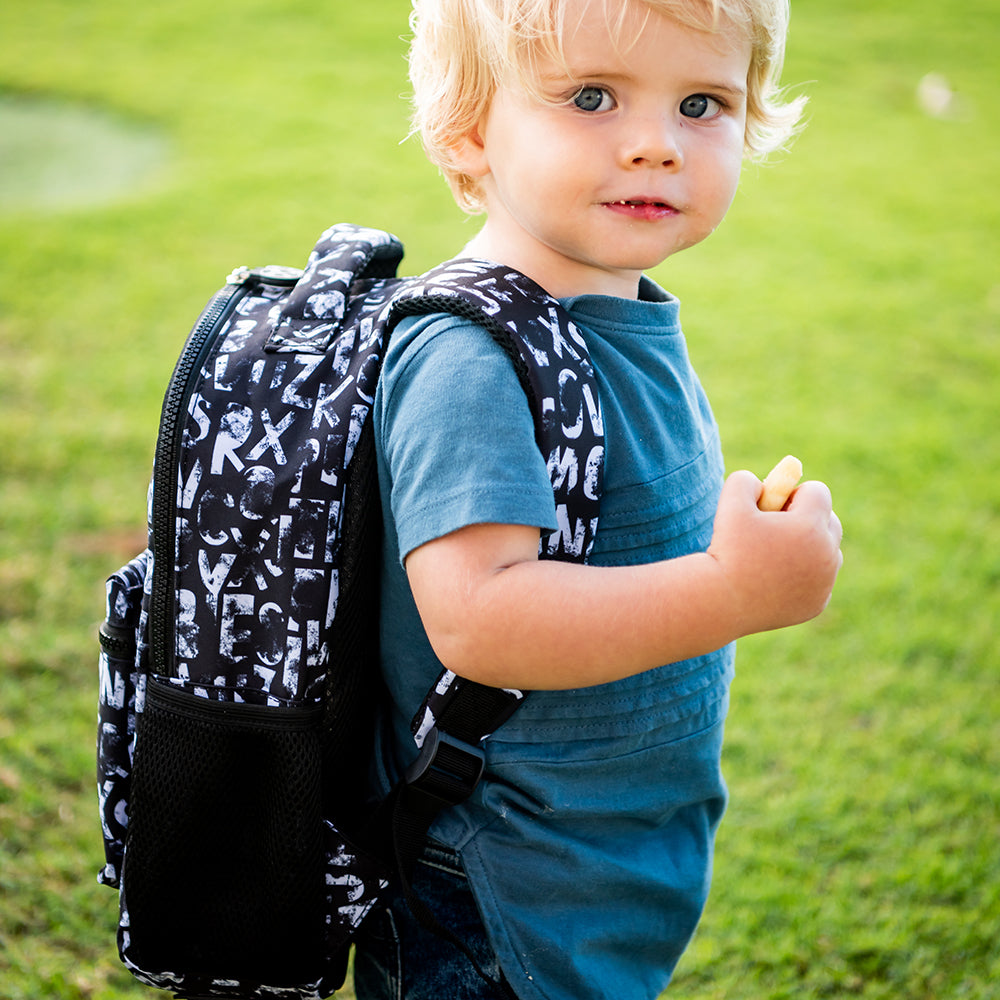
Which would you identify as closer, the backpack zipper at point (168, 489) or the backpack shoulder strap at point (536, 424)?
the backpack shoulder strap at point (536, 424)

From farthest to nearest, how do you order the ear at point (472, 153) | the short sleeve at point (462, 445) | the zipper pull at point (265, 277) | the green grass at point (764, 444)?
the green grass at point (764, 444), the zipper pull at point (265, 277), the ear at point (472, 153), the short sleeve at point (462, 445)

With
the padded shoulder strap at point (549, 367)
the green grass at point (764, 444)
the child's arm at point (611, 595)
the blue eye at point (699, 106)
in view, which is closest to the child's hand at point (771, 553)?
the child's arm at point (611, 595)

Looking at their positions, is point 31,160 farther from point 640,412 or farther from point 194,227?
point 640,412

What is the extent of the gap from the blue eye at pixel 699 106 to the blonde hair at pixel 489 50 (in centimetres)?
7

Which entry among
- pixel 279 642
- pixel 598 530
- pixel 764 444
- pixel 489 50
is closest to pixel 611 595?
pixel 598 530

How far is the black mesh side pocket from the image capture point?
1262mm

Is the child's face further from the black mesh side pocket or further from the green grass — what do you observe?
the green grass

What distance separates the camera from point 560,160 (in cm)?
119

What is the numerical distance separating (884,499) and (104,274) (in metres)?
4.12

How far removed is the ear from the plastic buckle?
0.67 metres

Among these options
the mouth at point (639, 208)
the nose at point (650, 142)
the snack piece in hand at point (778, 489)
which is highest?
the nose at point (650, 142)

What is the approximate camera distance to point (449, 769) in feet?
4.09

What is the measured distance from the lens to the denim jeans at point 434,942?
134 centimetres

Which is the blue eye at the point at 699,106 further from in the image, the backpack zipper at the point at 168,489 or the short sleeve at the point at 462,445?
the backpack zipper at the point at 168,489
